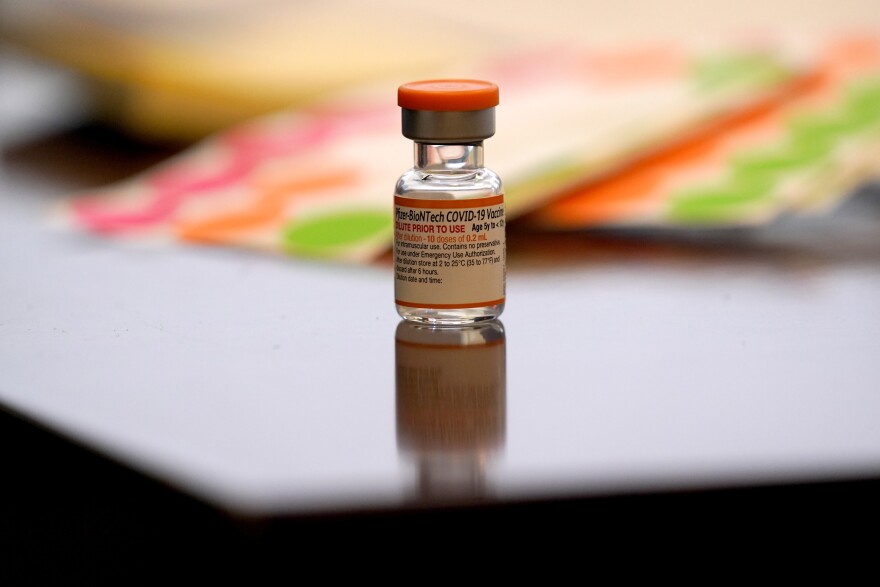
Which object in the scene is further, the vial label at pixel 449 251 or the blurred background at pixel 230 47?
the blurred background at pixel 230 47

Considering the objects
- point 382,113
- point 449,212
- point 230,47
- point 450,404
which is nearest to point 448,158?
point 449,212

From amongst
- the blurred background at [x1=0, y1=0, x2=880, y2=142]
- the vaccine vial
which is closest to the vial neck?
the vaccine vial

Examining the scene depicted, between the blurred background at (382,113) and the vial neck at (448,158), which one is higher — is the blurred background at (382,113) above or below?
below

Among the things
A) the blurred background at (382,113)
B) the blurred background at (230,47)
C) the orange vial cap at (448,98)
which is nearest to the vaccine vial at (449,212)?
the orange vial cap at (448,98)

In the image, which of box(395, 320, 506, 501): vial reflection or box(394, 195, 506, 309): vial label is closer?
box(395, 320, 506, 501): vial reflection

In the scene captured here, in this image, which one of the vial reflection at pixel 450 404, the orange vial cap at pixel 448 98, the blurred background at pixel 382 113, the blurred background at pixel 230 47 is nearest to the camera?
the vial reflection at pixel 450 404

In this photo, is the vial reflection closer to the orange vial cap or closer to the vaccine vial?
the vaccine vial

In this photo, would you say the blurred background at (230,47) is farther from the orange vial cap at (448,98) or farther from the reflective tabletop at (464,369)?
the orange vial cap at (448,98)
